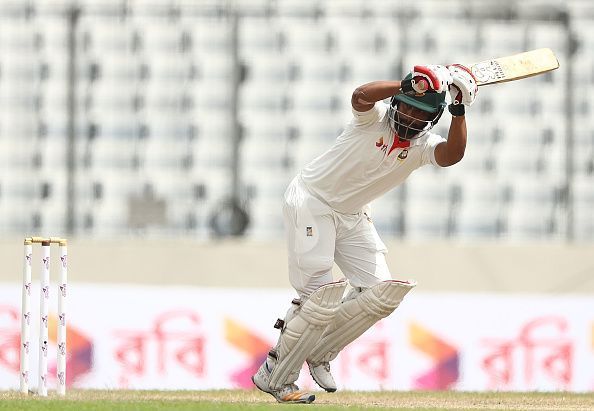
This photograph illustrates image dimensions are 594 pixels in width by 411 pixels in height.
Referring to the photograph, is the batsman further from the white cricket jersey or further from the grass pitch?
the grass pitch

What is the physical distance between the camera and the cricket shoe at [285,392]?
6285 millimetres

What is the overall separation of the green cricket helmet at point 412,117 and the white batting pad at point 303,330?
2.58 ft

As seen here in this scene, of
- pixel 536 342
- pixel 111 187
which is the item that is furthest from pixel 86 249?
pixel 536 342

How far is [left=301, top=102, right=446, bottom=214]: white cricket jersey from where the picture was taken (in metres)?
6.21

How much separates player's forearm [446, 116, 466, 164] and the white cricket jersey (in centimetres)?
16

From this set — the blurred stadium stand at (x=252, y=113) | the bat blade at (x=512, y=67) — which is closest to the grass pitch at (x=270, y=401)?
the bat blade at (x=512, y=67)

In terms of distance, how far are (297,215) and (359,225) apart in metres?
0.36

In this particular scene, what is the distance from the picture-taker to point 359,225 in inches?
259

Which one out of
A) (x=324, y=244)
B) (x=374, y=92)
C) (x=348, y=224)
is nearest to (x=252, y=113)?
(x=348, y=224)

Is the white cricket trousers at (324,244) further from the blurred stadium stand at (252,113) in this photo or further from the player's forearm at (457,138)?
the blurred stadium stand at (252,113)

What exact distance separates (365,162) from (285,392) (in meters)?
1.21

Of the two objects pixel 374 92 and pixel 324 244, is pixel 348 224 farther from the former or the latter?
pixel 374 92

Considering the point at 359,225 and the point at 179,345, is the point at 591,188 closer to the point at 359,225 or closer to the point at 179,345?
the point at 179,345

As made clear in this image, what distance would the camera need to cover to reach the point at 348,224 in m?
6.51
